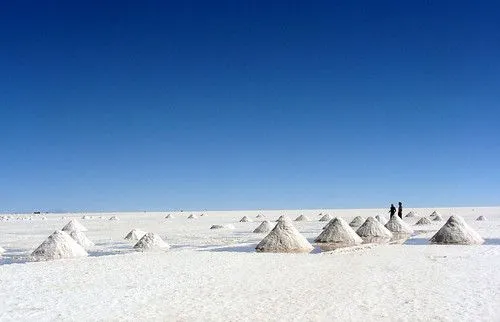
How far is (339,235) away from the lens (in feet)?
62.7

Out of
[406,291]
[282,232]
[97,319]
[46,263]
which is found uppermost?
[282,232]

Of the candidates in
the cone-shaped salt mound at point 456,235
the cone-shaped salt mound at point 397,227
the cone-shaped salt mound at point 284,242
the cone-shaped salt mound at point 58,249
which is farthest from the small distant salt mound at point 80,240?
the cone-shaped salt mound at point 397,227

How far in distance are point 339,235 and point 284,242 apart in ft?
10.7

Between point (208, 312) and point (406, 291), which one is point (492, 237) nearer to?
point (406, 291)

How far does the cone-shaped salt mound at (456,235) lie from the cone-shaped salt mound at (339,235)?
2782 millimetres

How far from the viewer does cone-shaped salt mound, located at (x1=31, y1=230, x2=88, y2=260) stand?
1520 centimetres

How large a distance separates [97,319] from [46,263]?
712 cm

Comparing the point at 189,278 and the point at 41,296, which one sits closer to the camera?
the point at 41,296

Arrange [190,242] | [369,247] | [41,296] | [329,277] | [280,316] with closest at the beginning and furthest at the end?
[280,316], [41,296], [329,277], [369,247], [190,242]

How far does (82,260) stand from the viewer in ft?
46.9

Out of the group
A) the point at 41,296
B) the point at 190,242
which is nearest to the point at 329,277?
the point at 41,296

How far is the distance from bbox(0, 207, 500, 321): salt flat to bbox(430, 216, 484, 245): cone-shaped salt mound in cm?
270

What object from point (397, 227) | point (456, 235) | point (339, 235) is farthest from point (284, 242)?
point (397, 227)

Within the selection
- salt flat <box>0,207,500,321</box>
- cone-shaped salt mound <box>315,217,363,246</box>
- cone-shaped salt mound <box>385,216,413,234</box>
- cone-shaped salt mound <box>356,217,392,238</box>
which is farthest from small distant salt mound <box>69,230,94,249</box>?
cone-shaped salt mound <box>385,216,413,234</box>
